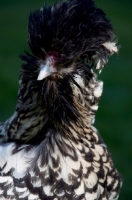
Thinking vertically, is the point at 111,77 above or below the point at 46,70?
above

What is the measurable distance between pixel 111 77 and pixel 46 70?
3.02m

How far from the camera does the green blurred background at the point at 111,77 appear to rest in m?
5.68

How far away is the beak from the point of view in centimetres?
324

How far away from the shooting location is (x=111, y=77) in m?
6.26

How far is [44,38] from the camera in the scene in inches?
131

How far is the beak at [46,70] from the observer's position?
10.6 feet

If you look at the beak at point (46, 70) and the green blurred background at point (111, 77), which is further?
the green blurred background at point (111, 77)

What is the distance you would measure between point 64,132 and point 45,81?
37cm

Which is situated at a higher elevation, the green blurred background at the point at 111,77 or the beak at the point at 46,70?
the green blurred background at the point at 111,77

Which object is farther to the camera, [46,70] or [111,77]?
[111,77]

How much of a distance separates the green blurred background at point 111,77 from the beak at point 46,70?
215 cm

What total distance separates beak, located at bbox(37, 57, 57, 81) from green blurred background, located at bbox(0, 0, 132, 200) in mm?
2152

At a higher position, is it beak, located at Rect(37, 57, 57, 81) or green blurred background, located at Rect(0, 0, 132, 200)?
green blurred background, located at Rect(0, 0, 132, 200)

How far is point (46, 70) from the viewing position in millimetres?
3273
